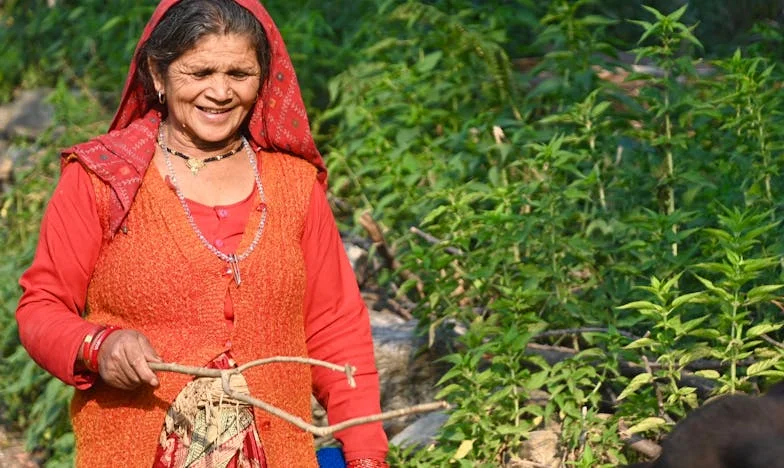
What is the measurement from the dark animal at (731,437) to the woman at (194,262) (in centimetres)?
151

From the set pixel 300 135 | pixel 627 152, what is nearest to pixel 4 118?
pixel 627 152

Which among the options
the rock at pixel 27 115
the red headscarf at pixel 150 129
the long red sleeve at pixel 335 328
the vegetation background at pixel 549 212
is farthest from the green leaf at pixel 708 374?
the rock at pixel 27 115

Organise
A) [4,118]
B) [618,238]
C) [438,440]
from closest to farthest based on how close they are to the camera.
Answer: [438,440], [618,238], [4,118]

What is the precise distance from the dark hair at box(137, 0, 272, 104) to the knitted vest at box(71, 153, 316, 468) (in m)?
0.27

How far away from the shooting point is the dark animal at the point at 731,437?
5.54 ft

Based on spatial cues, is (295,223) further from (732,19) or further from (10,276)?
(732,19)

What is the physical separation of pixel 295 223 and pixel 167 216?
1.05ft

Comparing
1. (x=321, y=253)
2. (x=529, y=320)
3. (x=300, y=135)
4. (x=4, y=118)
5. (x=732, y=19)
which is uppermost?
(x=300, y=135)

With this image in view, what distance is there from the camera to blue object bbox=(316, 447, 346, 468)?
3.48 m

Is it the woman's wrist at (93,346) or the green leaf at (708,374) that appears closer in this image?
the woman's wrist at (93,346)

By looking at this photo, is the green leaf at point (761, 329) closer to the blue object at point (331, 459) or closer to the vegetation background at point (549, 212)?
the vegetation background at point (549, 212)

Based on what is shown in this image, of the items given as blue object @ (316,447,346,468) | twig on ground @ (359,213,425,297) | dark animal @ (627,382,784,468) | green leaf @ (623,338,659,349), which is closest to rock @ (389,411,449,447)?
twig on ground @ (359,213,425,297)

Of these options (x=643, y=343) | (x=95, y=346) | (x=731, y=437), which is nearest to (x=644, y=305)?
(x=643, y=343)

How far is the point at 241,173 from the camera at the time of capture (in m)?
3.44
